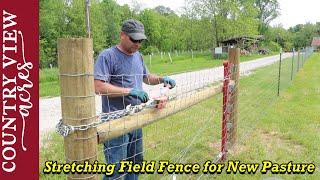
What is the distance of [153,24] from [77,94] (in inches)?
2685

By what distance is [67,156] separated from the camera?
2.37 meters

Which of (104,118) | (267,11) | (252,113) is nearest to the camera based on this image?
(104,118)

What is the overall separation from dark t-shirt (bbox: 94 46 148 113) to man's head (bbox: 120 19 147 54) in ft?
0.27

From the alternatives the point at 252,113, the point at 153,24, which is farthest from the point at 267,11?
the point at 252,113

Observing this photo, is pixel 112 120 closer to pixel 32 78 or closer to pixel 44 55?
pixel 32 78

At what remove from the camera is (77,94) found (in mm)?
2285

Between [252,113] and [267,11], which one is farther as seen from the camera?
[267,11]

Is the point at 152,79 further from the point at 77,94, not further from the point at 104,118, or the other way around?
the point at 77,94

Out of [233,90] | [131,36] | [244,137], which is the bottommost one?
[244,137]

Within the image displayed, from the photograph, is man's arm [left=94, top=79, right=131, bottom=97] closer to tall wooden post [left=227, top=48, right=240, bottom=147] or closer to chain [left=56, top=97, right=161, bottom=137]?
chain [left=56, top=97, right=161, bottom=137]

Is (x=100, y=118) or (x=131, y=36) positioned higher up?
(x=131, y=36)

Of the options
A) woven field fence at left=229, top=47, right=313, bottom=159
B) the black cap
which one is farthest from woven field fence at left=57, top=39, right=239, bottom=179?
woven field fence at left=229, top=47, right=313, bottom=159

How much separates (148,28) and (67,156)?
6832cm

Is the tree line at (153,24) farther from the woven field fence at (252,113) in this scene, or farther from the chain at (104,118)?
the chain at (104,118)
